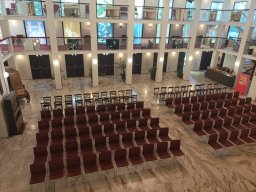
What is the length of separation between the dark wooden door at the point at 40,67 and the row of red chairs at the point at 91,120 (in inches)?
401

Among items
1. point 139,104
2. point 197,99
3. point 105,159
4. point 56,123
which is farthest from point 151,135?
point 197,99

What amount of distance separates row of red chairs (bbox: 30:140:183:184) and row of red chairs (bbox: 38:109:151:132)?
2.93 meters

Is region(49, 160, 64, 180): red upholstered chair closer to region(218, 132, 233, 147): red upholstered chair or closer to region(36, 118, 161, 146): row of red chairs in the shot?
region(36, 118, 161, 146): row of red chairs

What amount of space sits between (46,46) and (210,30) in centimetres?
1786

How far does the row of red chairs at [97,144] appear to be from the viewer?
323 inches

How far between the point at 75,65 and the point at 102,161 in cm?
1394

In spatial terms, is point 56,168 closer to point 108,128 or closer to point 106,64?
point 108,128

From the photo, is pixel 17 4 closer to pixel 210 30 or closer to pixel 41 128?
pixel 41 128

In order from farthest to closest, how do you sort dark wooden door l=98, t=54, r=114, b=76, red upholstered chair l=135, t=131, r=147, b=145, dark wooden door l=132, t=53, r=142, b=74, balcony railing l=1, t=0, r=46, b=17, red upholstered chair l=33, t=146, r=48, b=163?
dark wooden door l=132, t=53, r=142, b=74
dark wooden door l=98, t=54, r=114, b=76
balcony railing l=1, t=0, r=46, b=17
red upholstered chair l=135, t=131, r=147, b=145
red upholstered chair l=33, t=146, r=48, b=163

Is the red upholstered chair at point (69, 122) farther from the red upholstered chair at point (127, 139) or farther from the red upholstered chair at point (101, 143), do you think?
the red upholstered chair at point (127, 139)

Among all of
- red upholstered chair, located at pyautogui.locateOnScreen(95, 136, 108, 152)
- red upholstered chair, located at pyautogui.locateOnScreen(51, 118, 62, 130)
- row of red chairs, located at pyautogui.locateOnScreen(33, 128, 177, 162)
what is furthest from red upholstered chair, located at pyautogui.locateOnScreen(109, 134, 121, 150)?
red upholstered chair, located at pyautogui.locateOnScreen(51, 118, 62, 130)

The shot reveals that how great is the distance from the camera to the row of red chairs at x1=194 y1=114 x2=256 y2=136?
1031 centimetres

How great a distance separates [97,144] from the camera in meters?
9.07

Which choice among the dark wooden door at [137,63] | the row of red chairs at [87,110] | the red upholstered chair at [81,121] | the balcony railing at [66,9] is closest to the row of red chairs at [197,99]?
the row of red chairs at [87,110]
